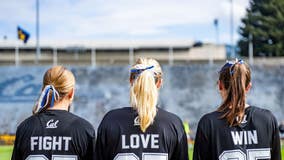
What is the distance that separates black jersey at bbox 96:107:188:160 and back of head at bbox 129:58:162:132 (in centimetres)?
8

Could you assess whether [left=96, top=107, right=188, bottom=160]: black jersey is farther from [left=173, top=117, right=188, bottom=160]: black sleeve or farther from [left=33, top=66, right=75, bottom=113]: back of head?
[left=33, top=66, right=75, bottom=113]: back of head

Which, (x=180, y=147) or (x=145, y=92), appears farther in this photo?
(x=180, y=147)

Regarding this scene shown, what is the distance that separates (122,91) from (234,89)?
1148 inches

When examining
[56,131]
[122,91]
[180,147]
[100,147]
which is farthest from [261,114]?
[122,91]

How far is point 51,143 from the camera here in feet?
14.1

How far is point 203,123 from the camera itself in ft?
14.1

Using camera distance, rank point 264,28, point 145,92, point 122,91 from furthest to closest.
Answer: point 264,28
point 122,91
point 145,92

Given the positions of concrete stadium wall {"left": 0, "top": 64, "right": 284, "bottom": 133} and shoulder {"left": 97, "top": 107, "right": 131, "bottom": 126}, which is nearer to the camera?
shoulder {"left": 97, "top": 107, "right": 131, "bottom": 126}

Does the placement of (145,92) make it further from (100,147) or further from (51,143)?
(51,143)

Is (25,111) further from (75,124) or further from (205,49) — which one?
(205,49)

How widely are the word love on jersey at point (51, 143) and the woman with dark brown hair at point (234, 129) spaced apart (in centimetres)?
110

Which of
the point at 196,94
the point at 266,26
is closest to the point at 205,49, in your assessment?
the point at 266,26

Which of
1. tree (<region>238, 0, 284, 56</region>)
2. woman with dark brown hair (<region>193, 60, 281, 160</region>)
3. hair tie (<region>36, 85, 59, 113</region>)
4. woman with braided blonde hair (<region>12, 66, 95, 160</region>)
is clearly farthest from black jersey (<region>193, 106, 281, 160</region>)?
tree (<region>238, 0, 284, 56</region>)

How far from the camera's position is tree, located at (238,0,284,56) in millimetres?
59594
